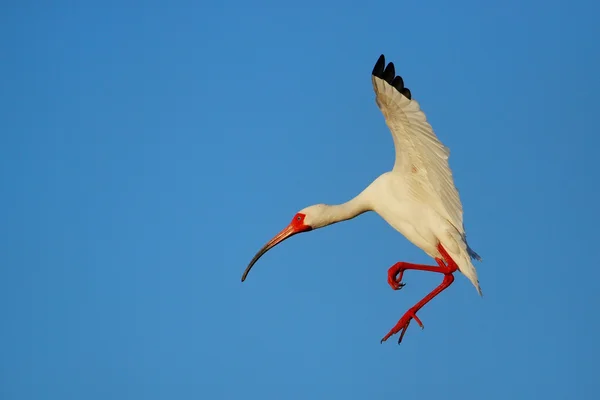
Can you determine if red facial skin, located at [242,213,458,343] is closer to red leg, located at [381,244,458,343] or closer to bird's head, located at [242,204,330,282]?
red leg, located at [381,244,458,343]

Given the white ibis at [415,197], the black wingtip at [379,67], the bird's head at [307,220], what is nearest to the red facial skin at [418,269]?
the white ibis at [415,197]

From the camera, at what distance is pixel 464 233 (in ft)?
73.9

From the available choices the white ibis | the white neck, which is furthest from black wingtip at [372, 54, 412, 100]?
the white neck

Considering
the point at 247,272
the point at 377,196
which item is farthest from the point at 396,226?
the point at 247,272

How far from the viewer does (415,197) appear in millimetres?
22453

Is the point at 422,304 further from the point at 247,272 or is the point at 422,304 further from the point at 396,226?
the point at 247,272

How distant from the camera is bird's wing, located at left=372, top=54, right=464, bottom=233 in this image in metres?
21.1

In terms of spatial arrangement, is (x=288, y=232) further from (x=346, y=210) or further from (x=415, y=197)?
(x=415, y=197)

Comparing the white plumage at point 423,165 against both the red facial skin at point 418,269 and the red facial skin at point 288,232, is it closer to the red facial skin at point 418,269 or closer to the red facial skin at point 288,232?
the red facial skin at point 418,269

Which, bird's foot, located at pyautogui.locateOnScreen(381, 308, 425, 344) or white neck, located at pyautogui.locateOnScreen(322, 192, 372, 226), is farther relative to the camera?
white neck, located at pyautogui.locateOnScreen(322, 192, 372, 226)

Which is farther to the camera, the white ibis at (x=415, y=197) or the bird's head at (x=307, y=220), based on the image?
the bird's head at (x=307, y=220)

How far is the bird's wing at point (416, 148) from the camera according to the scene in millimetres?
21078

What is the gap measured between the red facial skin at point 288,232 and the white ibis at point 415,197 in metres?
0.73

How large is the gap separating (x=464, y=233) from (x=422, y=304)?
153cm
